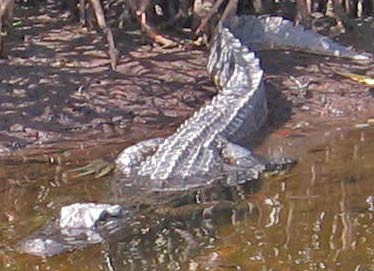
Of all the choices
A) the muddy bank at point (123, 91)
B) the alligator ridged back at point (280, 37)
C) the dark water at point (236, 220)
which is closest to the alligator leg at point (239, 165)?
the dark water at point (236, 220)

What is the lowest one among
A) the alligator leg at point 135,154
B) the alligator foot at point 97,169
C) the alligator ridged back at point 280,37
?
the alligator foot at point 97,169

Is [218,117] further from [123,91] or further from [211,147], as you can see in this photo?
[123,91]

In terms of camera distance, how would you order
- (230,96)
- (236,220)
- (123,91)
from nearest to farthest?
1. (236,220)
2. (230,96)
3. (123,91)

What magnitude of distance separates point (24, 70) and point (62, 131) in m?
0.74

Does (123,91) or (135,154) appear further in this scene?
(123,91)

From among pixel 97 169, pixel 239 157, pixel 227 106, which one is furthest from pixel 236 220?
pixel 227 106

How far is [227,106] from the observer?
245 inches

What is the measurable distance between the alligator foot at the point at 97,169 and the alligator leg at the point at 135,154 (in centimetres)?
6

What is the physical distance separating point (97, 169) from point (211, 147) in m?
0.63

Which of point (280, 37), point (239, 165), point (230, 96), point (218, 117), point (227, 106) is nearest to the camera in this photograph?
point (239, 165)

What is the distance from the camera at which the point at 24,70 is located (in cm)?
668

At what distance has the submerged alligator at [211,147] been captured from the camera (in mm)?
4602

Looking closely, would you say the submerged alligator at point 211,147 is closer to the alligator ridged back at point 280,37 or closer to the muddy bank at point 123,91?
the alligator ridged back at point 280,37

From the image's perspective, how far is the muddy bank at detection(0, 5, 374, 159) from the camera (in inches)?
241
